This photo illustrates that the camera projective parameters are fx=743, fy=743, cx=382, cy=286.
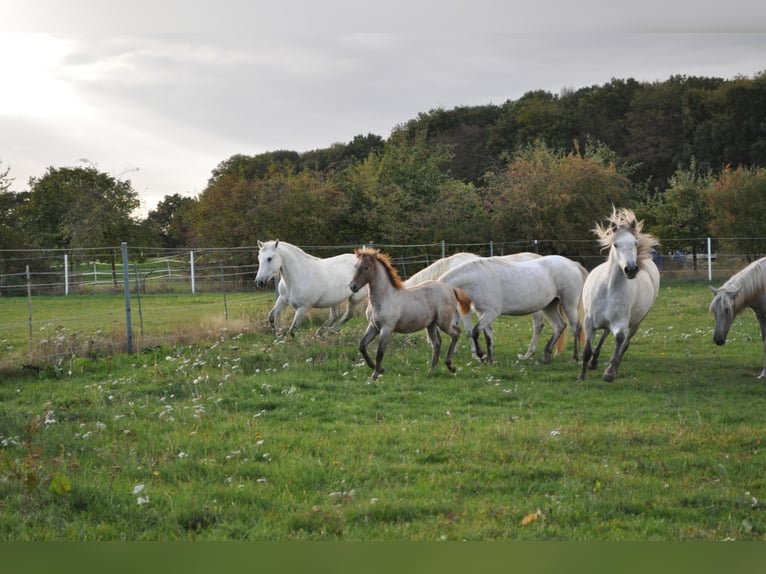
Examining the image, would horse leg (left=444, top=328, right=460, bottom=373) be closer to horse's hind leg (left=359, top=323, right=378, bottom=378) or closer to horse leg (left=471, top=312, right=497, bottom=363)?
horse leg (left=471, top=312, right=497, bottom=363)

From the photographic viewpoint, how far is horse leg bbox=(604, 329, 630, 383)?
8.28 m

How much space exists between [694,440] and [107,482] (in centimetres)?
411

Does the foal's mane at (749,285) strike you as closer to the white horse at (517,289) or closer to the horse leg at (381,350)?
the white horse at (517,289)

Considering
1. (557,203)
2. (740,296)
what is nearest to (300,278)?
(740,296)

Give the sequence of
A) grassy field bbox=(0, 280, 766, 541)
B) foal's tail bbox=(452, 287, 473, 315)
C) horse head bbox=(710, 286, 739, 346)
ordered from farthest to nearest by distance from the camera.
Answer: foal's tail bbox=(452, 287, 473, 315) → horse head bbox=(710, 286, 739, 346) → grassy field bbox=(0, 280, 766, 541)

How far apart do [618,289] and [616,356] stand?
79 centimetres

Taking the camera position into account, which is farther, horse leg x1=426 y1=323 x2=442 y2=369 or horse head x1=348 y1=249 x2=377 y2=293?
horse leg x1=426 y1=323 x2=442 y2=369

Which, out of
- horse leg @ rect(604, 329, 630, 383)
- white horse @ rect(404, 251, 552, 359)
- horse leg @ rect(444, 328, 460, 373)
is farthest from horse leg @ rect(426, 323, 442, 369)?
horse leg @ rect(604, 329, 630, 383)

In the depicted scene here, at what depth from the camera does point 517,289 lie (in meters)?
10.2

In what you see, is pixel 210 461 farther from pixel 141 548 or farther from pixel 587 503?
pixel 141 548

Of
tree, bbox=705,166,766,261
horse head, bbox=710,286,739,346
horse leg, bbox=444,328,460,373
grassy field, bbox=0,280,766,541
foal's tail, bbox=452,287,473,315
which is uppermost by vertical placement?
tree, bbox=705,166,766,261

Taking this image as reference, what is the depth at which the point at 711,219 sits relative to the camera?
97.7 ft

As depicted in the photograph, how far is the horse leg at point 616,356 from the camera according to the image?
27.2 feet

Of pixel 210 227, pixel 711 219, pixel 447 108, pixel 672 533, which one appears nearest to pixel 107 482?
pixel 672 533
